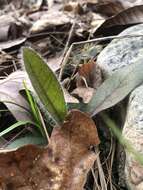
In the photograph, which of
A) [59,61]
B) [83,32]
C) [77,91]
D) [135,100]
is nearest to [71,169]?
[135,100]

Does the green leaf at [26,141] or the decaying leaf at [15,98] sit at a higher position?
the decaying leaf at [15,98]

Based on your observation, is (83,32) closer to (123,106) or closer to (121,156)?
(123,106)

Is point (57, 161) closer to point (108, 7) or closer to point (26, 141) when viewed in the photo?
point (26, 141)

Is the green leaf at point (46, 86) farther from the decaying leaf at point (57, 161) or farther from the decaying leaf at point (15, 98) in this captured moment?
the decaying leaf at point (15, 98)

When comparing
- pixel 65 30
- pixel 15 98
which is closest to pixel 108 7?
pixel 65 30

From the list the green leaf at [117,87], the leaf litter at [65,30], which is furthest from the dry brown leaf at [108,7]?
the green leaf at [117,87]
